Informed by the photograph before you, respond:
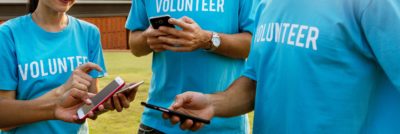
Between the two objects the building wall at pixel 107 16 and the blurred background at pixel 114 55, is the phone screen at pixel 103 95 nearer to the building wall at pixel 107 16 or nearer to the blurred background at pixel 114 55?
the blurred background at pixel 114 55

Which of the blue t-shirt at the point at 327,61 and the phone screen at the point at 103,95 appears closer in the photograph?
the blue t-shirt at the point at 327,61

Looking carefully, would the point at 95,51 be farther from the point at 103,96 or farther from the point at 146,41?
the point at 103,96

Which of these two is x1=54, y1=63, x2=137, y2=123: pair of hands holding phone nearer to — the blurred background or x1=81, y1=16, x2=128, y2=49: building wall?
the blurred background

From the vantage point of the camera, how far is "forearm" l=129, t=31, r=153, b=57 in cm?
238

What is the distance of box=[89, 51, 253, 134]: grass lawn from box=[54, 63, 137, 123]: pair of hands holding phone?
4.00 metres

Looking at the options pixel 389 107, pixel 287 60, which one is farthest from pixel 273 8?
pixel 389 107

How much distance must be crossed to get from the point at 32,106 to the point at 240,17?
98 cm

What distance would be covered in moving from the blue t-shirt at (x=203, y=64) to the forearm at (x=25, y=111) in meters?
0.51

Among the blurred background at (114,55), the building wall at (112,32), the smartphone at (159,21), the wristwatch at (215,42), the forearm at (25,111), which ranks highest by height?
the smartphone at (159,21)

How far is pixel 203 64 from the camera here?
2268mm

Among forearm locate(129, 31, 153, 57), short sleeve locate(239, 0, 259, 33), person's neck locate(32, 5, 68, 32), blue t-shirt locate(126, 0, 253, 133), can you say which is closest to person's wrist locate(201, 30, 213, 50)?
blue t-shirt locate(126, 0, 253, 133)

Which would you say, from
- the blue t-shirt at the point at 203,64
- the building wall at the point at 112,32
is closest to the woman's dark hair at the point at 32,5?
the blue t-shirt at the point at 203,64

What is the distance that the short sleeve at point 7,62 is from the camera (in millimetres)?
2096

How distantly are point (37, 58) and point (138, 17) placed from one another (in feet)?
1.72
